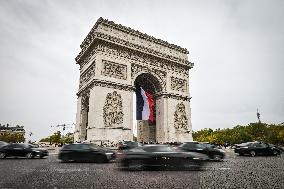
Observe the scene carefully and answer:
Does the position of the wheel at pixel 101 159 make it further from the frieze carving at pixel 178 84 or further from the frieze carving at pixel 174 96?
the frieze carving at pixel 178 84

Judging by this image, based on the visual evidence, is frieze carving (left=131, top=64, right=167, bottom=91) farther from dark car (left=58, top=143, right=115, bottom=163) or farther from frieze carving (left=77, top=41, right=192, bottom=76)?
dark car (left=58, top=143, right=115, bottom=163)

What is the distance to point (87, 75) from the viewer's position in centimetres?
3014

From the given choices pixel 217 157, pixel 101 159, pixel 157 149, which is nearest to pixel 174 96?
pixel 217 157

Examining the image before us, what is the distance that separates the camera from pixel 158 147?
33.6 feet

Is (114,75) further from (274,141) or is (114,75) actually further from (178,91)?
(274,141)

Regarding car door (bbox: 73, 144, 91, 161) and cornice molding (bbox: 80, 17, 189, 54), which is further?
cornice molding (bbox: 80, 17, 189, 54)

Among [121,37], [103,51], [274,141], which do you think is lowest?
[274,141]

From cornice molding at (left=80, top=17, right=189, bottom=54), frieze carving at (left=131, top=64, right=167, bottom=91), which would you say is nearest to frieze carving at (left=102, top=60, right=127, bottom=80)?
frieze carving at (left=131, top=64, right=167, bottom=91)

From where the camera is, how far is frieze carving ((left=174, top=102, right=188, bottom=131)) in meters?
31.7

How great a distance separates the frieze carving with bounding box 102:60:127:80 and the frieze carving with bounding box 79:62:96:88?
1.25 metres

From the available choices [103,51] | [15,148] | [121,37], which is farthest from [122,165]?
[121,37]

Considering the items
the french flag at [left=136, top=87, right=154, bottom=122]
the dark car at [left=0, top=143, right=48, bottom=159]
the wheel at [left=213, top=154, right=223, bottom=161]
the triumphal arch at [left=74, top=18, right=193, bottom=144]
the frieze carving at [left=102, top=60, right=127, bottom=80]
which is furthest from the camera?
the french flag at [left=136, top=87, right=154, bottom=122]

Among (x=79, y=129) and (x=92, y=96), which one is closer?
(x=92, y=96)

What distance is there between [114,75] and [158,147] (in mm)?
18599
